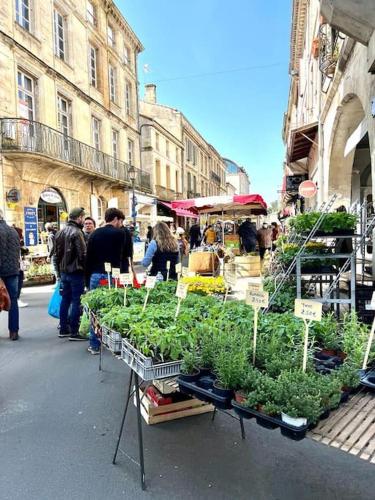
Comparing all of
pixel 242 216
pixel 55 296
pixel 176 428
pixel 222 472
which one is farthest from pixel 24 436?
pixel 242 216

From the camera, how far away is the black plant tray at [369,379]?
198 centimetres

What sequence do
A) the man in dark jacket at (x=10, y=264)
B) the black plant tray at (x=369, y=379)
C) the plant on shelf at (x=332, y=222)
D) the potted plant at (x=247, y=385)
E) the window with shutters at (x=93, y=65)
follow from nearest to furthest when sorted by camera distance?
1. the potted plant at (x=247, y=385)
2. the black plant tray at (x=369, y=379)
3. the plant on shelf at (x=332, y=222)
4. the man in dark jacket at (x=10, y=264)
5. the window with shutters at (x=93, y=65)

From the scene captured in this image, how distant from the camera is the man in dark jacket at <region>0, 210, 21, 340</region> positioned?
5.21 metres

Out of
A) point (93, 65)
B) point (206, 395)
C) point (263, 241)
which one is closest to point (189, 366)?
point (206, 395)

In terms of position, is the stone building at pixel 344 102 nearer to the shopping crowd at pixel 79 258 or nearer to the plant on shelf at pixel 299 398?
the shopping crowd at pixel 79 258

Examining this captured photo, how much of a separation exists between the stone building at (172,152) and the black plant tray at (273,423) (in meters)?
26.3

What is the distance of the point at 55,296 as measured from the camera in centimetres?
573

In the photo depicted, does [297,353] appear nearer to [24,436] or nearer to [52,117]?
[24,436]

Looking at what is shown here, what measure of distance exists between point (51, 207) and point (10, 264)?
11484 millimetres

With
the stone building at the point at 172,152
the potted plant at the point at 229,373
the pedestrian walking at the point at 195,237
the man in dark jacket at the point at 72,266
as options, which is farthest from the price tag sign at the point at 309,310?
the stone building at the point at 172,152

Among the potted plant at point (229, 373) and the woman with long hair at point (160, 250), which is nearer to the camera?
the potted plant at point (229, 373)

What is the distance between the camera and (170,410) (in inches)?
123

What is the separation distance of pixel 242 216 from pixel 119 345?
1225 centimetres

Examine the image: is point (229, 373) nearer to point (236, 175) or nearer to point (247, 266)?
point (247, 266)
